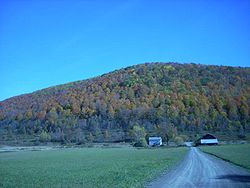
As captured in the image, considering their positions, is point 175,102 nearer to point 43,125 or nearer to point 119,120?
point 119,120

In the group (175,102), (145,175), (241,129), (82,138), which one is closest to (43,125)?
(82,138)

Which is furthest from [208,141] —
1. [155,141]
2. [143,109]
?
[143,109]

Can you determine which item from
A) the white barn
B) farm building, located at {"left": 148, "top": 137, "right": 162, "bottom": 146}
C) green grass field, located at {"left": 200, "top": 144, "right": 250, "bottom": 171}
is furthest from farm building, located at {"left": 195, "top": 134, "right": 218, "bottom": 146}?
green grass field, located at {"left": 200, "top": 144, "right": 250, "bottom": 171}

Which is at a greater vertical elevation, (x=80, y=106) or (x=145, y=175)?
(x=80, y=106)

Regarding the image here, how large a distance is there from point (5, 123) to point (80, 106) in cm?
4232

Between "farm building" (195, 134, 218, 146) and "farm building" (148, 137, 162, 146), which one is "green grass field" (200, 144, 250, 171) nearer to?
"farm building" (195, 134, 218, 146)

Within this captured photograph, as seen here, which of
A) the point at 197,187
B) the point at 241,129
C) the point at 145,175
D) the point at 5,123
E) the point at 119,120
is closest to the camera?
the point at 197,187

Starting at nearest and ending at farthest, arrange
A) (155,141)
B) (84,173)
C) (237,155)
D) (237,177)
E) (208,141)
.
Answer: (237,177), (84,173), (237,155), (208,141), (155,141)

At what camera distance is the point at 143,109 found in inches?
7106

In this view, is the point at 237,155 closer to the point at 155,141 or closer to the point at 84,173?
the point at 84,173

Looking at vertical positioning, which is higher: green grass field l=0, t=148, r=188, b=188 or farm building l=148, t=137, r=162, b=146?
farm building l=148, t=137, r=162, b=146

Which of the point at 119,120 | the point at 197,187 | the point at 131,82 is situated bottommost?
the point at 197,187

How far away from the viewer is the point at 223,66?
198 m

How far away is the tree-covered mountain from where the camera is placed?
166 metres
